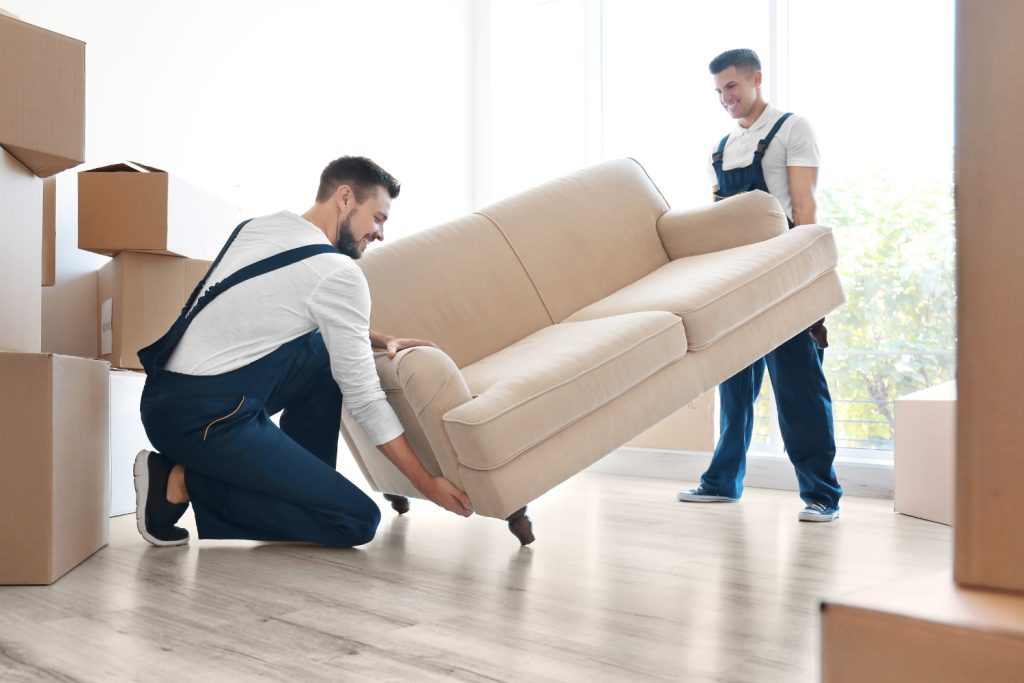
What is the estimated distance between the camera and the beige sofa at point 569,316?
6.38ft

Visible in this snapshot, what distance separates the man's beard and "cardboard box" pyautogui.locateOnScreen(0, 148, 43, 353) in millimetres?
673

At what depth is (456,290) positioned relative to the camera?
2740 millimetres

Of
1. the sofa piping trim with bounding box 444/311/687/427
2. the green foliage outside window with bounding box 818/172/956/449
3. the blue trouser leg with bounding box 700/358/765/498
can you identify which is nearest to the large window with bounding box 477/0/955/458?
the green foliage outside window with bounding box 818/172/956/449

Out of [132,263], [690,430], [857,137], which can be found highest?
[857,137]

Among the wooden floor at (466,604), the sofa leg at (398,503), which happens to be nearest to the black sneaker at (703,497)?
the wooden floor at (466,604)

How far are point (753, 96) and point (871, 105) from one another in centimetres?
111

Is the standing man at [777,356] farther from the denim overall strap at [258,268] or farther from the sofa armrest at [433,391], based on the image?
the denim overall strap at [258,268]

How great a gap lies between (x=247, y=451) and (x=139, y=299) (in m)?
0.93

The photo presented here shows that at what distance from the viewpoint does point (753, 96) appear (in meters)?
2.96

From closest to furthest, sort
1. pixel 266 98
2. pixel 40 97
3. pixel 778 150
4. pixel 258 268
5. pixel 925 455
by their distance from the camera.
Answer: pixel 40 97, pixel 258 268, pixel 925 455, pixel 778 150, pixel 266 98

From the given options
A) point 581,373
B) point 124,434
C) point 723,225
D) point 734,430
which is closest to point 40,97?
point 124,434

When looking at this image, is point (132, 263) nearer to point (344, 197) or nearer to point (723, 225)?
point (344, 197)

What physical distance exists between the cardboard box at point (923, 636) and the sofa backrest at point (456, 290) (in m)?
2.20

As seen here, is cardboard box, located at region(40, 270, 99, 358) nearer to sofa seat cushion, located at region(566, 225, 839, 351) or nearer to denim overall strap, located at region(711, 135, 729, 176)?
sofa seat cushion, located at region(566, 225, 839, 351)
